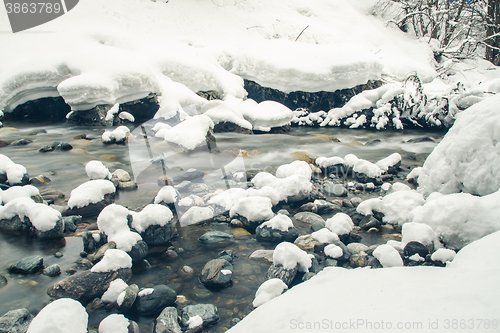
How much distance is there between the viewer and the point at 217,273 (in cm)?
188

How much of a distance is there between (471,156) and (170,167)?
372 centimetres

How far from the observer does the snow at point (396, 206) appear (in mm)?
2684

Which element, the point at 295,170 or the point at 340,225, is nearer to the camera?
the point at 340,225

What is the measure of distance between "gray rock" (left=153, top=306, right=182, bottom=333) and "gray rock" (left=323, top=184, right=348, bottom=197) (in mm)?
2540

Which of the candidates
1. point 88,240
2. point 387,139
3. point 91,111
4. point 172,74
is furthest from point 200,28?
point 88,240

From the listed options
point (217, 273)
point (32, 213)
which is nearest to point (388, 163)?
point (217, 273)

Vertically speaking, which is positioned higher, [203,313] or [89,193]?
[89,193]

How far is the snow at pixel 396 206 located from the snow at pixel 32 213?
276 cm

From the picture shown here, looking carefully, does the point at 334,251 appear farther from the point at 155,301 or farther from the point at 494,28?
the point at 494,28

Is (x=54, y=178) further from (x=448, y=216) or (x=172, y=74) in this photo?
(x=172, y=74)

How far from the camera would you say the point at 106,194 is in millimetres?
2928

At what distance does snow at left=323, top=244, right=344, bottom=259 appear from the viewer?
2.09 m
